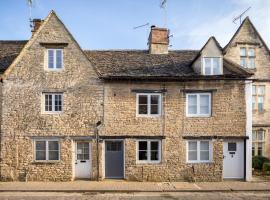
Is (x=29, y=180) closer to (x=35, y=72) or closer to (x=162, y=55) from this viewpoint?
(x=35, y=72)

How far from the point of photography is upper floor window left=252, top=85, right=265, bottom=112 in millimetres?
23578

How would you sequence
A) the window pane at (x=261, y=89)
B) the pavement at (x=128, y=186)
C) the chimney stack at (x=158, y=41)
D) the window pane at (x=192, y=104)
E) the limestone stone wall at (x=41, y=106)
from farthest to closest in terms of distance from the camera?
the window pane at (x=261, y=89), the chimney stack at (x=158, y=41), the window pane at (x=192, y=104), the limestone stone wall at (x=41, y=106), the pavement at (x=128, y=186)

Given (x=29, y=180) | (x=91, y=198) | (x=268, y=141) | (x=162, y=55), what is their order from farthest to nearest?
(x=268, y=141), (x=162, y=55), (x=29, y=180), (x=91, y=198)

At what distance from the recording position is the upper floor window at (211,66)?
18.1m

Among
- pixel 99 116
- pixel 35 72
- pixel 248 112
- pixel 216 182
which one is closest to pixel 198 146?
pixel 216 182

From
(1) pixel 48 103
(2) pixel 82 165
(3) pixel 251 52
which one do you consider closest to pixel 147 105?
(2) pixel 82 165

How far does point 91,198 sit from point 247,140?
10.2 meters

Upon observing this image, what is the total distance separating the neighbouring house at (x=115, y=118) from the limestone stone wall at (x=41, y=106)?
2.4 inches

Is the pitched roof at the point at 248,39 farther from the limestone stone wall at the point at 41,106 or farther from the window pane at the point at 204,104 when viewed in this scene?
the limestone stone wall at the point at 41,106

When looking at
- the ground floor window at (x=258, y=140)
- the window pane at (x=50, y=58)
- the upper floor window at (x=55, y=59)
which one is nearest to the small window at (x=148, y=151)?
the upper floor window at (x=55, y=59)

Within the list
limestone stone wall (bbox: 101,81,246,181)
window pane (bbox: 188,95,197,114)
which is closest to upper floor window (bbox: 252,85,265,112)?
limestone stone wall (bbox: 101,81,246,181)

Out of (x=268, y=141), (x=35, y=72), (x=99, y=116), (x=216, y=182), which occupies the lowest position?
(x=216, y=182)

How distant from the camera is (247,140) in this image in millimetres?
17969

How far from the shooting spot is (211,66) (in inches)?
712
